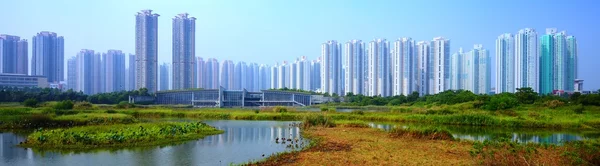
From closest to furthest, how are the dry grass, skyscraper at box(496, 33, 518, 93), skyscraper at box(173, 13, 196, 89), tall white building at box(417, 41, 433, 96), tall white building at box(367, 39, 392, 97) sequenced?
1. the dry grass
2. skyscraper at box(496, 33, 518, 93)
3. tall white building at box(417, 41, 433, 96)
4. tall white building at box(367, 39, 392, 97)
5. skyscraper at box(173, 13, 196, 89)

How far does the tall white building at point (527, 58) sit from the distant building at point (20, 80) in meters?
104

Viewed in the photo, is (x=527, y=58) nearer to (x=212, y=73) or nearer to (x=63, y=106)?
(x=63, y=106)

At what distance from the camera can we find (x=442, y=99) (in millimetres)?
58125

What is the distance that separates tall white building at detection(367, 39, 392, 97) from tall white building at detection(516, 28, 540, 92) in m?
25.9

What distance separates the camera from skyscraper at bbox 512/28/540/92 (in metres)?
72.3

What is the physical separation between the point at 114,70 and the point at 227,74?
34.7m

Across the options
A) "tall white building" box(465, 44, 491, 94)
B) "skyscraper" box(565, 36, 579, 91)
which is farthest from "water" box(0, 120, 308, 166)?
"tall white building" box(465, 44, 491, 94)

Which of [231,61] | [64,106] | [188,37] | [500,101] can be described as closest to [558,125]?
[500,101]

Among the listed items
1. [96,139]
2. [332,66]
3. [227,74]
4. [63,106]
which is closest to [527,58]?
[332,66]

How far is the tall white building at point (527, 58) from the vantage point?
72.3 metres

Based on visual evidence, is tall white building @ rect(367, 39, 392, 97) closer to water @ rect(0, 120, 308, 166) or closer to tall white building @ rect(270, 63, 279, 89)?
tall white building @ rect(270, 63, 279, 89)

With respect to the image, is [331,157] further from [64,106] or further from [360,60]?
[360,60]

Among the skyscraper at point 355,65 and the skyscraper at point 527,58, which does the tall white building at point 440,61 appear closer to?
the skyscraper at point 527,58

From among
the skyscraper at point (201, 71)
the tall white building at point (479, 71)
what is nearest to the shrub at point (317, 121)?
the tall white building at point (479, 71)
